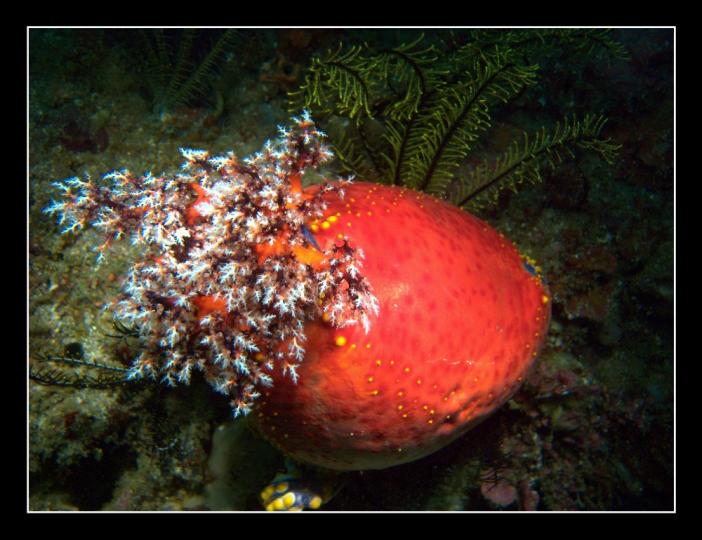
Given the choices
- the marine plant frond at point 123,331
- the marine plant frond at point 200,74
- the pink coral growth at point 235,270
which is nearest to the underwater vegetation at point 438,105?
the pink coral growth at point 235,270

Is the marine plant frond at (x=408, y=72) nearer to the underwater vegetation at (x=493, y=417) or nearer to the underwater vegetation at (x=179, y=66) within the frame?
the underwater vegetation at (x=493, y=417)

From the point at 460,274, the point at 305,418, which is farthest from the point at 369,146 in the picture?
the point at 305,418

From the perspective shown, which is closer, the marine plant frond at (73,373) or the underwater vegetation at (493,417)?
the marine plant frond at (73,373)

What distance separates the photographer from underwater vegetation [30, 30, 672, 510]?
361 cm

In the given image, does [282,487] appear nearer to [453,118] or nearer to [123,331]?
[123,331]

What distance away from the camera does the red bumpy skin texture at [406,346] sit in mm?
2344

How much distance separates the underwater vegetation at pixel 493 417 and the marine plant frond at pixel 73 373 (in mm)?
15

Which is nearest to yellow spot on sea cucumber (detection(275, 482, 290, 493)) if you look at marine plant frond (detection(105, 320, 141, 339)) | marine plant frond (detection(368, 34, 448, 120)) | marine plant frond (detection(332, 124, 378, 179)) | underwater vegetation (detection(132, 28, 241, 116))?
marine plant frond (detection(105, 320, 141, 339))

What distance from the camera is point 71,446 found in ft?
11.8

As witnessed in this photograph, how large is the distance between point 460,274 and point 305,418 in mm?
1257

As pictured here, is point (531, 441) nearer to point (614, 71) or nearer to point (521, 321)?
point (521, 321)

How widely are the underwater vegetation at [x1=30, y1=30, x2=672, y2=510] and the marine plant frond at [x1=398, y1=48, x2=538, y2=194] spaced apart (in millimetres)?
25

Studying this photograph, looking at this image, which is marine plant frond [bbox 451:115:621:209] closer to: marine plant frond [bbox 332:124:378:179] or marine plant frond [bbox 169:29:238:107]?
marine plant frond [bbox 332:124:378:179]

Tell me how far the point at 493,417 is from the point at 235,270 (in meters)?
2.78
